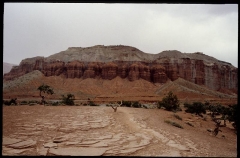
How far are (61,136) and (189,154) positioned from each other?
185 inches

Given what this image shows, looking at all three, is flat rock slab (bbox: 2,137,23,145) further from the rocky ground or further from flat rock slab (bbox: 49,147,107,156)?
flat rock slab (bbox: 49,147,107,156)

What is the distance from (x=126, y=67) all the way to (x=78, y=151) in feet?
255

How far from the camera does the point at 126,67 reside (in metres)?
83.8

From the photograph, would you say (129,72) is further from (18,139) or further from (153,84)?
(18,139)

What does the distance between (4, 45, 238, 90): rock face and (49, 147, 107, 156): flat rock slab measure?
72.9 m

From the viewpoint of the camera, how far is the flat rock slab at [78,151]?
6168 millimetres

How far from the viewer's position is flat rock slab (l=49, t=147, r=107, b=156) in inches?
243

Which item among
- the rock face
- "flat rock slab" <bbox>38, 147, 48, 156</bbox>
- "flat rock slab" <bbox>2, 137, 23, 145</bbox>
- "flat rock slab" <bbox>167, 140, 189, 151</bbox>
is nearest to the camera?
"flat rock slab" <bbox>38, 147, 48, 156</bbox>

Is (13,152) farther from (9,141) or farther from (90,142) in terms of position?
(90,142)

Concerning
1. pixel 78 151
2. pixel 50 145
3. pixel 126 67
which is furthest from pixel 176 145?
pixel 126 67

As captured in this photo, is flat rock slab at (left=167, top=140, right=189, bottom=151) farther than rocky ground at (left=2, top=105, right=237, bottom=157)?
Yes

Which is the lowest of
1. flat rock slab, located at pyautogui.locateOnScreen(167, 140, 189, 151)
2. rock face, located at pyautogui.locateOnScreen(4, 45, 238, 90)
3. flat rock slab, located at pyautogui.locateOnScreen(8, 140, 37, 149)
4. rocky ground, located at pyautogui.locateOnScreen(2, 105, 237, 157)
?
flat rock slab, located at pyautogui.locateOnScreen(167, 140, 189, 151)

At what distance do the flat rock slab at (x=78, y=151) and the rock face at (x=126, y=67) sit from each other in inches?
2872

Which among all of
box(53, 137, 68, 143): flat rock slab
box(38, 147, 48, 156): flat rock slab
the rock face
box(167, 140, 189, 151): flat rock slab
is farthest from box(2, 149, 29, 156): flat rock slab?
the rock face
